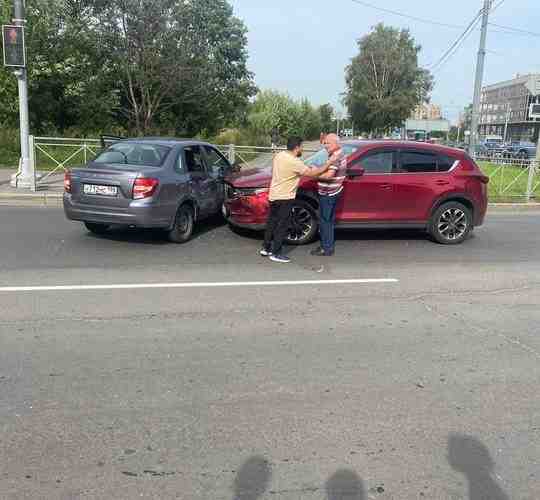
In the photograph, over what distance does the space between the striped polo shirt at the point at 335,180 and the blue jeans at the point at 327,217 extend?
0.08 metres

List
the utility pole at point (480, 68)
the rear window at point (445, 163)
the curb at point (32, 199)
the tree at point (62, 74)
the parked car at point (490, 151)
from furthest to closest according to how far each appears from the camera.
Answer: the parked car at point (490, 151), the tree at point (62, 74), the utility pole at point (480, 68), the curb at point (32, 199), the rear window at point (445, 163)

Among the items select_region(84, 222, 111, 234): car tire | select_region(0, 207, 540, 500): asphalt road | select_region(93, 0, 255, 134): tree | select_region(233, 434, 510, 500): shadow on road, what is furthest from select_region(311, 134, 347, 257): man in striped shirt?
select_region(93, 0, 255, 134): tree

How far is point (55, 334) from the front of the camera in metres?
4.80

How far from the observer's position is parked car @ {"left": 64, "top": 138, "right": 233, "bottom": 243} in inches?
313

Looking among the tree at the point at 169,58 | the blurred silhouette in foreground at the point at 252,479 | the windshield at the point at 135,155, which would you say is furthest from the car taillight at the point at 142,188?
the tree at the point at 169,58

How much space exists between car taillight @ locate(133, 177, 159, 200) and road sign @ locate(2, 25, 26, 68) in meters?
7.36

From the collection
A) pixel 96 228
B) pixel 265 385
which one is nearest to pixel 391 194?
pixel 96 228

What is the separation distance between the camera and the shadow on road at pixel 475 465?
288 cm

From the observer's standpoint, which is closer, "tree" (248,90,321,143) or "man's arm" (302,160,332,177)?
"man's arm" (302,160,332,177)

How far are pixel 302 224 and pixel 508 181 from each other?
10.3m

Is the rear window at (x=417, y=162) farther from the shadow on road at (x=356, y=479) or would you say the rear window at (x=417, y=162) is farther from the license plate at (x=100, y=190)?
the shadow on road at (x=356, y=479)

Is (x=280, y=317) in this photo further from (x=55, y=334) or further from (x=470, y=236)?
(x=470, y=236)

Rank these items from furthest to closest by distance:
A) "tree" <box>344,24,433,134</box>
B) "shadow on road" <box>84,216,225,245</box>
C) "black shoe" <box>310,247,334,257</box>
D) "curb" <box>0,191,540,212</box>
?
"tree" <box>344,24,433,134</box>
"curb" <box>0,191,540,212</box>
"shadow on road" <box>84,216,225,245</box>
"black shoe" <box>310,247,334,257</box>

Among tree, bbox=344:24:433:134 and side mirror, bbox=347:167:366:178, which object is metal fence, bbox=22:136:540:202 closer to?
side mirror, bbox=347:167:366:178
